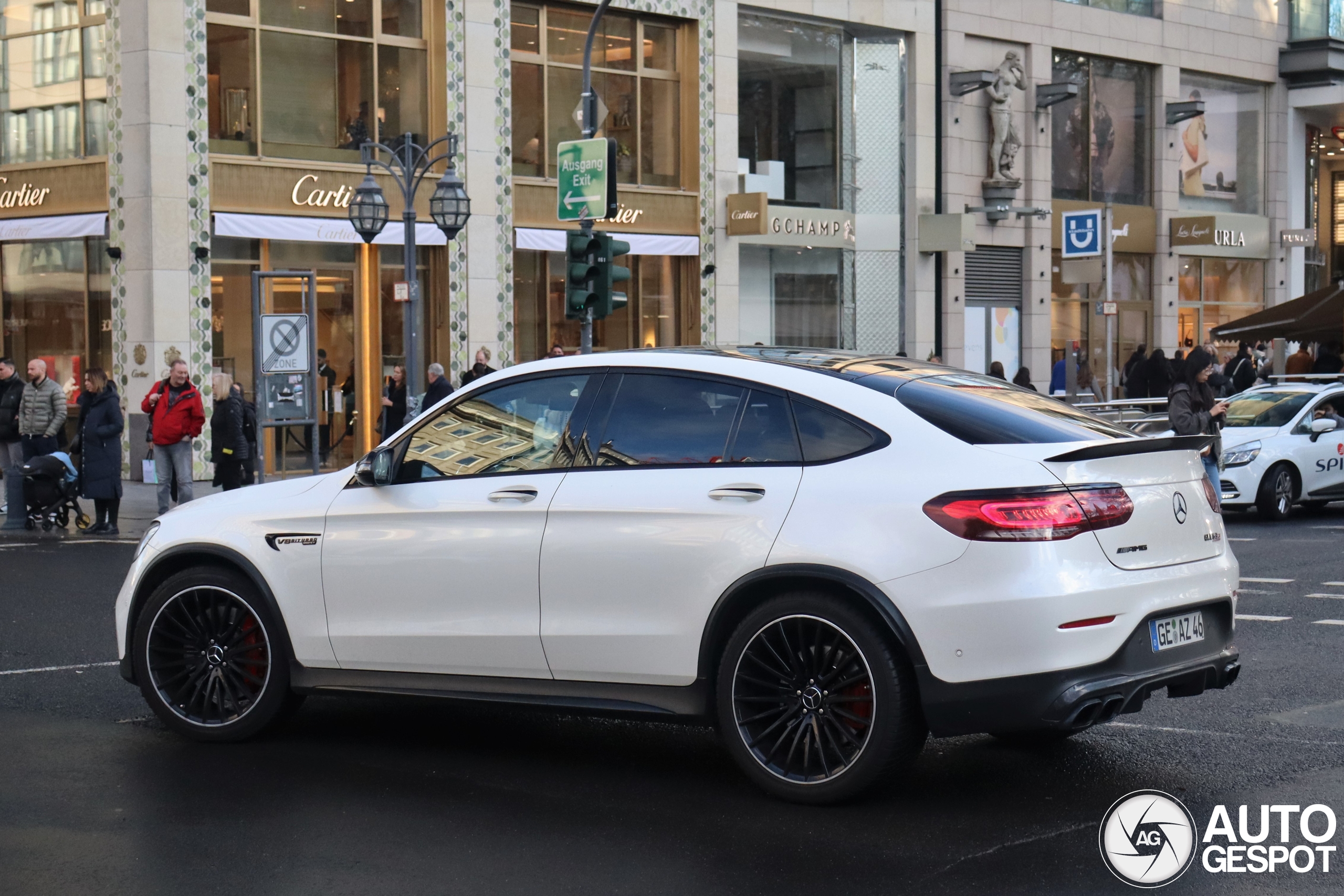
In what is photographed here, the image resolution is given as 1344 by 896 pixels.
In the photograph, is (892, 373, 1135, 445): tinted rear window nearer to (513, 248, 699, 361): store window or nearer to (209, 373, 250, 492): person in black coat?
(209, 373, 250, 492): person in black coat

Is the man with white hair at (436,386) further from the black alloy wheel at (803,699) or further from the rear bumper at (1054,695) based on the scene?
the rear bumper at (1054,695)

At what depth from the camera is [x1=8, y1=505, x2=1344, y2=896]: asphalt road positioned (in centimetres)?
494

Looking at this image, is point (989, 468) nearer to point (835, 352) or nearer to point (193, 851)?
point (835, 352)

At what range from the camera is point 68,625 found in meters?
10.4

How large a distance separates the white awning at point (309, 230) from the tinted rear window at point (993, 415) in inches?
758

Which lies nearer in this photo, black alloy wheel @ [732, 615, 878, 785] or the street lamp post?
black alloy wheel @ [732, 615, 878, 785]

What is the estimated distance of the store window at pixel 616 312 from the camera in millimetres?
→ 27297

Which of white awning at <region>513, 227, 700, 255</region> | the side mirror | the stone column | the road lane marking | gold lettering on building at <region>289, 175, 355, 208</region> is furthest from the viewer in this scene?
white awning at <region>513, 227, 700, 255</region>

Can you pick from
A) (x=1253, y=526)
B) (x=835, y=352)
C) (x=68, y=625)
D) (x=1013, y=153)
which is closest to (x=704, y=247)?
(x=1013, y=153)

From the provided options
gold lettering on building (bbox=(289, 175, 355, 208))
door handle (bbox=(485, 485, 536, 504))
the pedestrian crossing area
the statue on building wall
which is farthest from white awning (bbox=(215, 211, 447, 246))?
door handle (bbox=(485, 485, 536, 504))

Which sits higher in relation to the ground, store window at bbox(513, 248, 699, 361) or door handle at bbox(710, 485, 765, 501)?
store window at bbox(513, 248, 699, 361)

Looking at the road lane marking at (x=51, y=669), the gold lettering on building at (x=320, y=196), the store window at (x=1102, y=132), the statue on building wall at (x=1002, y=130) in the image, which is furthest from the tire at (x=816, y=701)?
the store window at (x=1102, y=132)

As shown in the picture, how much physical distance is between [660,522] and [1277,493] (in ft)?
45.4

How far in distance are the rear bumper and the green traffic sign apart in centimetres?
1353
